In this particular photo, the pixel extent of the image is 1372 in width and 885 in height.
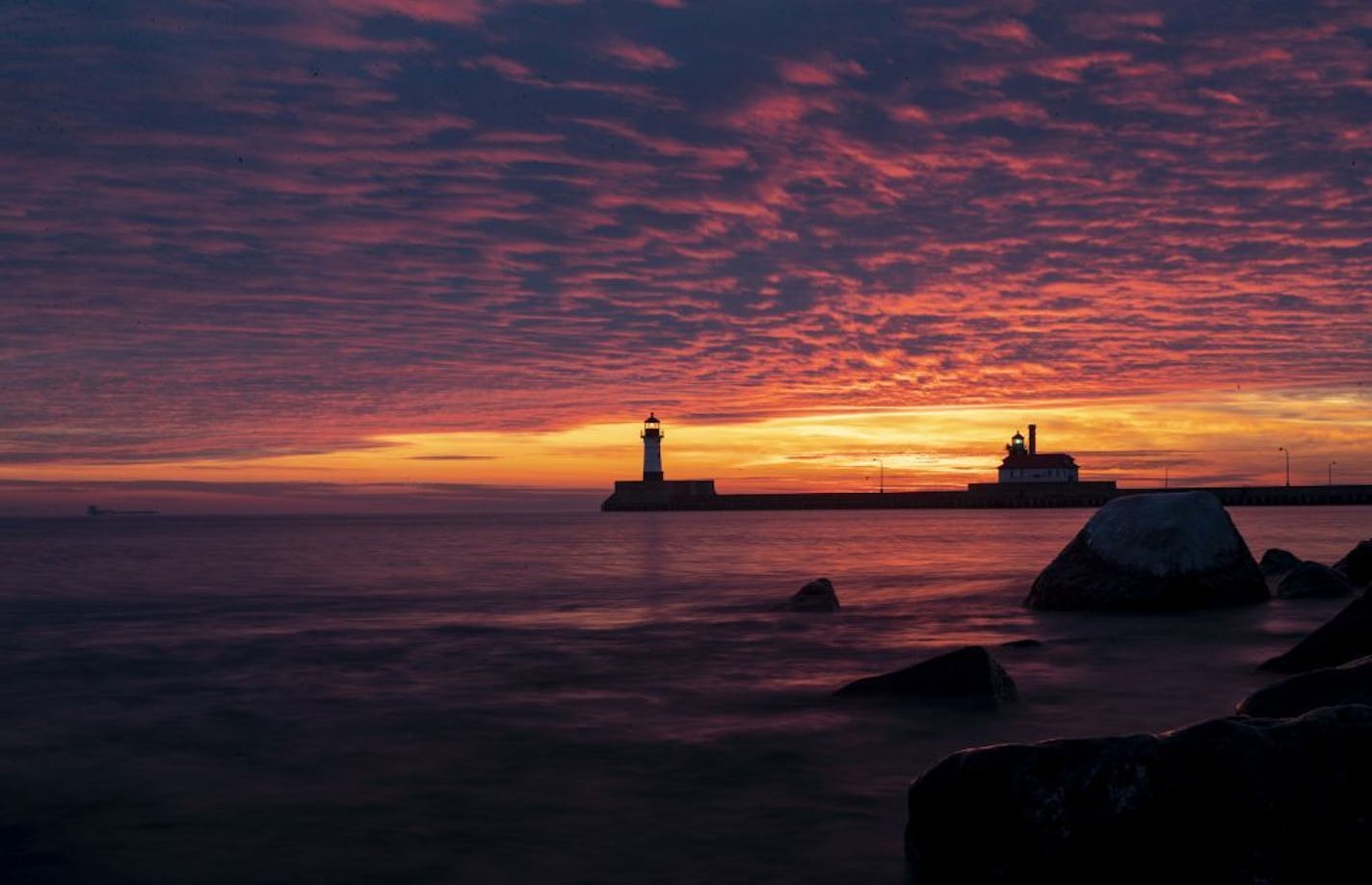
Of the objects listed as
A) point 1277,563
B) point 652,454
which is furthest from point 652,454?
point 1277,563

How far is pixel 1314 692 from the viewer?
602 cm

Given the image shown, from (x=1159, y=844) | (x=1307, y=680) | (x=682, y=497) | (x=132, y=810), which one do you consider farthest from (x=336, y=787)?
(x=682, y=497)

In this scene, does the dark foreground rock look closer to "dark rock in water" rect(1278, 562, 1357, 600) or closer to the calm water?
the calm water

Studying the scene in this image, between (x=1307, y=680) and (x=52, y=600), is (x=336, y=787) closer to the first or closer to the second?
(x=1307, y=680)

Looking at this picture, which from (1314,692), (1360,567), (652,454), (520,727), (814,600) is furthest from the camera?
(652,454)

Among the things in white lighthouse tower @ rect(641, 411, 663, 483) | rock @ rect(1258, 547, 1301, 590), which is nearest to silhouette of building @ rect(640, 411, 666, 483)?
white lighthouse tower @ rect(641, 411, 663, 483)

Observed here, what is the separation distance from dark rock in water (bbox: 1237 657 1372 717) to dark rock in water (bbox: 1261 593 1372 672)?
264 centimetres

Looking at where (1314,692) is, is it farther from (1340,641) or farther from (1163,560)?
(1163,560)

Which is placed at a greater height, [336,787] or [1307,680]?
[1307,680]

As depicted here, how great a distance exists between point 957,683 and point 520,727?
3194 millimetres

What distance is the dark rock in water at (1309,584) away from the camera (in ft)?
50.6

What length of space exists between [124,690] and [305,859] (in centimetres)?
627

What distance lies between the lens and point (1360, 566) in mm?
17938

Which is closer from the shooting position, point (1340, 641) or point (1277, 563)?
point (1340, 641)
